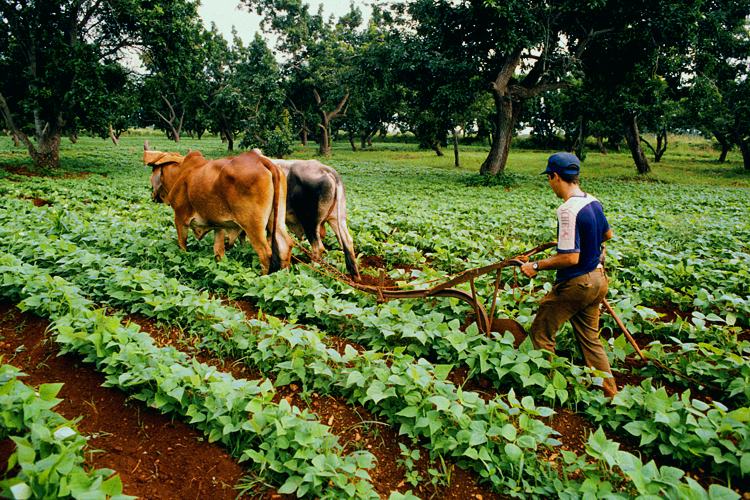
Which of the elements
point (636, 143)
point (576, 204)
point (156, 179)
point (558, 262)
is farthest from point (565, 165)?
point (636, 143)

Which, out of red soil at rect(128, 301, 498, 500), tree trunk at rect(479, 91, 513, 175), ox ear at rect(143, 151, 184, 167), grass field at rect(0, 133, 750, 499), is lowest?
red soil at rect(128, 301, 498, 500)

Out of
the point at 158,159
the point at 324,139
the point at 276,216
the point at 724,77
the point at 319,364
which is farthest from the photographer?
Answer: the point at 324,139

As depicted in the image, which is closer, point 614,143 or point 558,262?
point 558,262

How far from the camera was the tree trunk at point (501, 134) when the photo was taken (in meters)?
21.6

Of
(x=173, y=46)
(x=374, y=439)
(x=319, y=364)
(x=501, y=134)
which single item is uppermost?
(x=173, y=46)

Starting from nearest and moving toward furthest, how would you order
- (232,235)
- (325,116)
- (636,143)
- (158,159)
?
(232,235) → (158,159) → (636,143) → (325,116)

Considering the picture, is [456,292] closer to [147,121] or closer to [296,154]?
[296,154]

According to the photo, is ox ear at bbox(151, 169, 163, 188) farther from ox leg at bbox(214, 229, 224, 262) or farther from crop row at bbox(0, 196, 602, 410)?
ox leg at bbox(214, 229, 224, 262)

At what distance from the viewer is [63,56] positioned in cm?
1888

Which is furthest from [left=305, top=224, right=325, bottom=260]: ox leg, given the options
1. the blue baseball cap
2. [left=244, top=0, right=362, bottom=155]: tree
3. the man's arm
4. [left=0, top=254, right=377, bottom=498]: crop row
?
[left=244, top=0, right=362, bottom=155]: tree

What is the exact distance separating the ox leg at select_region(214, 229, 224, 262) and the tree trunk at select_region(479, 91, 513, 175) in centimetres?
1693

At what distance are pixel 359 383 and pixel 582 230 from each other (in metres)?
2.37

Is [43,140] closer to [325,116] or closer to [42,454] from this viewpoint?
[325,116]

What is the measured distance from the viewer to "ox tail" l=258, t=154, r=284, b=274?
7125 millimetres
